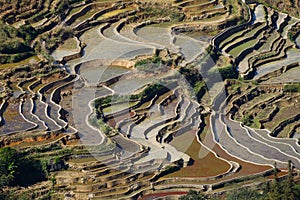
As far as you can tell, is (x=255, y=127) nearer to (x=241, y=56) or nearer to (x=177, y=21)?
(x=241, y=56)

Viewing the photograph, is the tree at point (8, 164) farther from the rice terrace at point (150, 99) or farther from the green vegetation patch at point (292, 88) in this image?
the green vegetation patch at point (292, 88)

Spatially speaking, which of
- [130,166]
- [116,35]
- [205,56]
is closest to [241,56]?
[205,56]

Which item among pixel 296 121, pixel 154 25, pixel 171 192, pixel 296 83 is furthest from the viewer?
pixel 154 25

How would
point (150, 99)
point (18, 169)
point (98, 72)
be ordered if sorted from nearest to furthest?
point (18, 169)
point (150, 99)
point (98, 72)

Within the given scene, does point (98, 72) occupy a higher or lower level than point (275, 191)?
higher

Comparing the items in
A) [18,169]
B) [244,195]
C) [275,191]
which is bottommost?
[244,195]

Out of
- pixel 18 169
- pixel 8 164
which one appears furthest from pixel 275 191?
pixel 8 164

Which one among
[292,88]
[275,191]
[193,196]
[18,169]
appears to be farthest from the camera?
[292,88]

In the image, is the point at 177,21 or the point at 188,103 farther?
the point at 177,21

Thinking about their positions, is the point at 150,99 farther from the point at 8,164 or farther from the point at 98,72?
the point at 8,164
